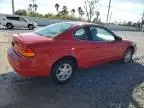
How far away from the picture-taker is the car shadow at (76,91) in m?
4.59

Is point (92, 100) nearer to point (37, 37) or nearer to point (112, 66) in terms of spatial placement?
point (37, 37)

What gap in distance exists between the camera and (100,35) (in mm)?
6617

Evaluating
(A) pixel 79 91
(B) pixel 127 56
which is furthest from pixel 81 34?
(B) pixel 127 56

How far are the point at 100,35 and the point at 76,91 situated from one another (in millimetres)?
2111

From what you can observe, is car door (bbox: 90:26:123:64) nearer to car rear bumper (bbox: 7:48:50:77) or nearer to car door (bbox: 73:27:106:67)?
car door (bbox: 73:27:106:67)

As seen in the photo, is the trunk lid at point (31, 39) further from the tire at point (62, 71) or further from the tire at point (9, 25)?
the tire at point (9, 25)

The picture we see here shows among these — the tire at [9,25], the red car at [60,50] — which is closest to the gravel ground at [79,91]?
the red car at [60,50]

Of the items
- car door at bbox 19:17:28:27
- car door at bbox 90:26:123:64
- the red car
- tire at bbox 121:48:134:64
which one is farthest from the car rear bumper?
car door at bbox 19:17:28:27

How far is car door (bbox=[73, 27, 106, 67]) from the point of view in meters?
5.77

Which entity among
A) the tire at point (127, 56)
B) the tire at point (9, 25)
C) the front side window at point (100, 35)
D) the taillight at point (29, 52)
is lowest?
the tire at point (9, 25)

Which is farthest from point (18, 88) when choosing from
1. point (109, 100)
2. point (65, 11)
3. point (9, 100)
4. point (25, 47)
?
point (65, 11)

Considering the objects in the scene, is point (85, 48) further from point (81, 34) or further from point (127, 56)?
point (127, 56)

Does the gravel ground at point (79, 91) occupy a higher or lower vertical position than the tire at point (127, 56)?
lower

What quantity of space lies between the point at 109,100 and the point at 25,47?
7.16 ft
